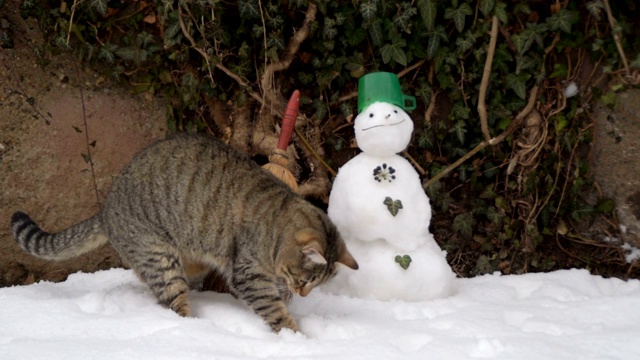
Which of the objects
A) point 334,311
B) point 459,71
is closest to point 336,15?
point 459,71

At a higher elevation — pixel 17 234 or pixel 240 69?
pixel 240 69

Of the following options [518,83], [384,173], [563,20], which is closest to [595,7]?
[563,20]

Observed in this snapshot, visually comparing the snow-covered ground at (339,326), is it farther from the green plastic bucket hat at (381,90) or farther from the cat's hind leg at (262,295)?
the green plastic bucket hat at (381,90)

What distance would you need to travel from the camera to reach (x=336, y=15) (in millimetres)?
3711

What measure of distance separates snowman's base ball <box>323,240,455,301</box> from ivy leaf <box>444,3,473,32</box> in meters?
1.34

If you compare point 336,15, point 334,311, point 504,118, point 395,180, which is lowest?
point 334,311

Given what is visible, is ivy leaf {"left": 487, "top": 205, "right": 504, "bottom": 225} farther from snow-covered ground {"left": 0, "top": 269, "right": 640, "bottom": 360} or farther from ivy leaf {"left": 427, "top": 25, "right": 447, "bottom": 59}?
ivy leaf {"left": 427, "top": 25, "right": 447, "bottom": 59}

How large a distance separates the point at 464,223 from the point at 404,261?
946 millimetres

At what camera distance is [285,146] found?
11.3 feet

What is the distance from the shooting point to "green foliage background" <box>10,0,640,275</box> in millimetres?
→ 3637

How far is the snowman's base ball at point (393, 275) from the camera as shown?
10.2 ft

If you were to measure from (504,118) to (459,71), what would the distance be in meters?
0.40

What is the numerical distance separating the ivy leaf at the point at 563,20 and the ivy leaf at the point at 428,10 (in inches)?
26.9

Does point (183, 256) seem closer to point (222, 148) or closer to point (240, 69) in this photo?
point (222, 148)
